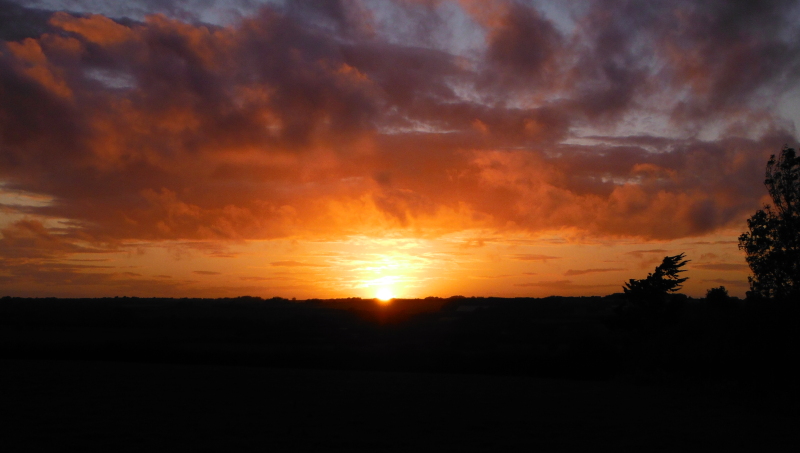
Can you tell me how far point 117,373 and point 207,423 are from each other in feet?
61.8

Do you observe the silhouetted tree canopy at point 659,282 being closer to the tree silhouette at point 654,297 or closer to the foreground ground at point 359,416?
the tree silhouette at point 654,297

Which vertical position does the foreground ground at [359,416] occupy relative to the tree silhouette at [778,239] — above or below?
below

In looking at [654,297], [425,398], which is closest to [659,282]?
[654,297]

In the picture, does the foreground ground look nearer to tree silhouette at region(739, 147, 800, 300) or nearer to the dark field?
the dark field

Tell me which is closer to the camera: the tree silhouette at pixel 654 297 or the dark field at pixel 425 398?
the dark field at pixel 425 398

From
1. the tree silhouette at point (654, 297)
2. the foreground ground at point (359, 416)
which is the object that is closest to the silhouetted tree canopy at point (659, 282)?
the tree silhouette at point (654, 297)

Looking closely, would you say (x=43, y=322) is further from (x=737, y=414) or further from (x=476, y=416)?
(x=737, y=414)

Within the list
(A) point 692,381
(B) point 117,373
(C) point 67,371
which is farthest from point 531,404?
(C) point 67,371

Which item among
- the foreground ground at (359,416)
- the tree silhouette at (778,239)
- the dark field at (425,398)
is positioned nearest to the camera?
the foreground ground at (359,416)

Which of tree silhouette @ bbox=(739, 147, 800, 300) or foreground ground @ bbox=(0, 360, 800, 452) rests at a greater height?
tree silhouette @ bbox=(739, 147, 800, 300)

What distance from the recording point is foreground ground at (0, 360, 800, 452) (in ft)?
53.9

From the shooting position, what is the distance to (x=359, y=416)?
69.1ft

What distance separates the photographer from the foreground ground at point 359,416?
16.4 meters

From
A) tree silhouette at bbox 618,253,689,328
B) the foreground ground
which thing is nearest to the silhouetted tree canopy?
tree silhouette at bbox 618,253,689,328
